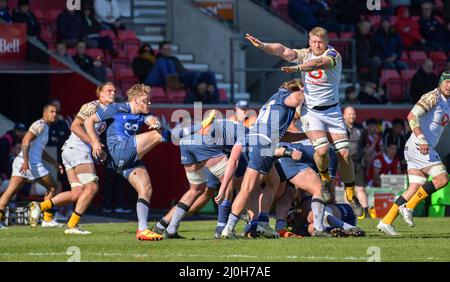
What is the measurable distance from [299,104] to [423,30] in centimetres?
1634

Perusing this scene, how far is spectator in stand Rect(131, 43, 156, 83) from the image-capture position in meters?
27.0

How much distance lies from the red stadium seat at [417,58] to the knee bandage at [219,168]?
14.6m

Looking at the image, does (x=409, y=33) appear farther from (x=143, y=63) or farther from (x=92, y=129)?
(x=92, y=129)

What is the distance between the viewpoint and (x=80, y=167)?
1945 cm

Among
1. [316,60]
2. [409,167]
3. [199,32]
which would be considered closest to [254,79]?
[199,32]

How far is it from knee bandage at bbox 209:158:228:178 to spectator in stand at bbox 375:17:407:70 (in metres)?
13.6

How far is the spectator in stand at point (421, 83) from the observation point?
28531mm

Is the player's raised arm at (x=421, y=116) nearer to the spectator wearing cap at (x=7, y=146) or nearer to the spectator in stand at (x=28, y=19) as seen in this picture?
the spectator wearing cap at (x=7, y=146)

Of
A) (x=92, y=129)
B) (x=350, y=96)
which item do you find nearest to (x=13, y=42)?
(x=350, y=96)

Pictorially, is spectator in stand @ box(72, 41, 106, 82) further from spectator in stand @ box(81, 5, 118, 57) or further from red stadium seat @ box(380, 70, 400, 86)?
red stadium seat @ box(380, 70, 400, 86)

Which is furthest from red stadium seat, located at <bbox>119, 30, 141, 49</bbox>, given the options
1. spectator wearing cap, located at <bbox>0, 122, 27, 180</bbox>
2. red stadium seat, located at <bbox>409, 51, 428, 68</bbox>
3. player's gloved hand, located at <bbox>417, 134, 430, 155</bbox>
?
player's gloved hand, located at <bbox>417, 134, 430, 155</bbox>

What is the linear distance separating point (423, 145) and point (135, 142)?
3856 mm

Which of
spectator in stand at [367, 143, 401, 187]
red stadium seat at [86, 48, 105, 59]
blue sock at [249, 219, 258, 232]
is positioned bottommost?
spectator in stand at [367, 143, 401, 187]

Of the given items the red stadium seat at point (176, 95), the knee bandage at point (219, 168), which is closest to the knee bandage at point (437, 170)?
the knee bandage at point (219, 168)
